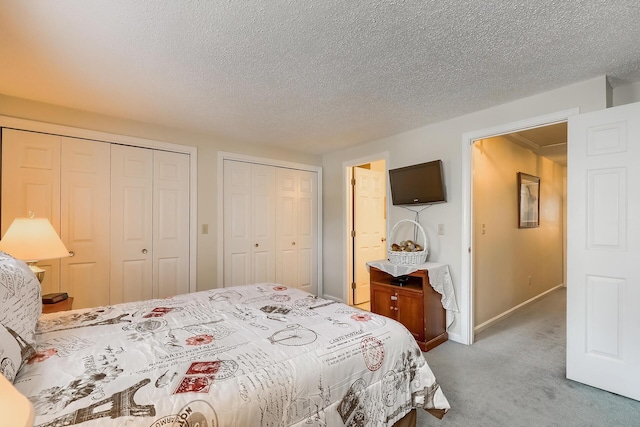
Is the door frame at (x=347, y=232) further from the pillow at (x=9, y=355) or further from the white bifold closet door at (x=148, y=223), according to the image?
the pillow at (x=9, y=355)

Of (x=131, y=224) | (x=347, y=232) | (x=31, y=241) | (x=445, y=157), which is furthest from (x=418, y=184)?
(x=31, y=241)

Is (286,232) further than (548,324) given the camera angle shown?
Yes

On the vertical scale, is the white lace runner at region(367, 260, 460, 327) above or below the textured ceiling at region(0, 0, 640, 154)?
below

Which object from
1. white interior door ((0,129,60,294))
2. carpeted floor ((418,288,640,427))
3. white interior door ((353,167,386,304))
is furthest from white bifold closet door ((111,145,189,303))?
carpeted floor ((418,288,640,427))

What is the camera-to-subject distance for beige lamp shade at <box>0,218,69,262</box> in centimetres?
198

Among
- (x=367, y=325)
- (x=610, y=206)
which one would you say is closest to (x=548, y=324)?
(x=610, y=206)

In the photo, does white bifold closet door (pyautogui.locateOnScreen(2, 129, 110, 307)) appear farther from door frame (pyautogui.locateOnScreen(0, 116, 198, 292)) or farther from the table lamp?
the table lamp

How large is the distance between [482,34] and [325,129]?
1.93 metres

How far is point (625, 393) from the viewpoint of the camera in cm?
203

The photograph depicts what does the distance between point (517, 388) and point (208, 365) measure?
2296 millimetres

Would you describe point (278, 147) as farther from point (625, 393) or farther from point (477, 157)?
point (625, 393)

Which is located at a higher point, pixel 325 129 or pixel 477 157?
pixel 325 129

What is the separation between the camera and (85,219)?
9.27ft

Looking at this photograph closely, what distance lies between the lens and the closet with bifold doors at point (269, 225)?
3781 mm
